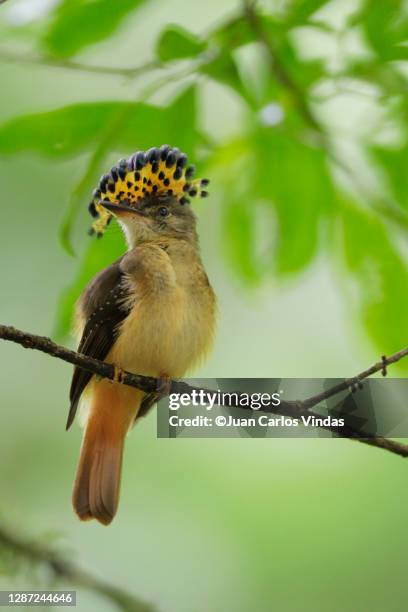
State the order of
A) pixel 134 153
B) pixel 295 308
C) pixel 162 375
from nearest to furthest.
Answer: pixel 134 153 < pixel 162 375 < pixel 295 308

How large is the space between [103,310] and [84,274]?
47 centimetres

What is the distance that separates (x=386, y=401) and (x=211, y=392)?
1.11 feet

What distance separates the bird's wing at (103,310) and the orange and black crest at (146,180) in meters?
0.20

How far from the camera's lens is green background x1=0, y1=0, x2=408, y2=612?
5.87ft

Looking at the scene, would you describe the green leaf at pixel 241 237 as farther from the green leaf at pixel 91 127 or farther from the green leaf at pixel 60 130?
the green leaf at pixel 60 130

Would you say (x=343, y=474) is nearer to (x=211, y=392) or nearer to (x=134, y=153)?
(x=211, y=392)

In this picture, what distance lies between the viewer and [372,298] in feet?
5.98

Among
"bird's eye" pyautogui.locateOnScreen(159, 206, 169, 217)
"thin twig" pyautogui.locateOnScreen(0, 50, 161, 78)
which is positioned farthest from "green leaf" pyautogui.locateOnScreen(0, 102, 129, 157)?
"bird's eye" pyautogui.locateOnScreen(159, 206, 169, 217)

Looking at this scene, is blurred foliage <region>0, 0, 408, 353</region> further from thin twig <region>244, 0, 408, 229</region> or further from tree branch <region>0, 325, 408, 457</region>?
tree branch <region>0, 325, 408, 457</region>

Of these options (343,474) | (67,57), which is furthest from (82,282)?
(343,474)

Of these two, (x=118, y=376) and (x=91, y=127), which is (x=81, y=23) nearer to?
(x=91, y=127)

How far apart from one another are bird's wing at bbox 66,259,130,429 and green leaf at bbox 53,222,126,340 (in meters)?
0.27

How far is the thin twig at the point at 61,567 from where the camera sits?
1599mm

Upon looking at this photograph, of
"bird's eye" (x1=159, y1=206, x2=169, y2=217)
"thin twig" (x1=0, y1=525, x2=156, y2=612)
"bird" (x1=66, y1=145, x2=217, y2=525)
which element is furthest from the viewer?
"bird's eye" (x1=159, y1=206, x2=169, y2=217)
